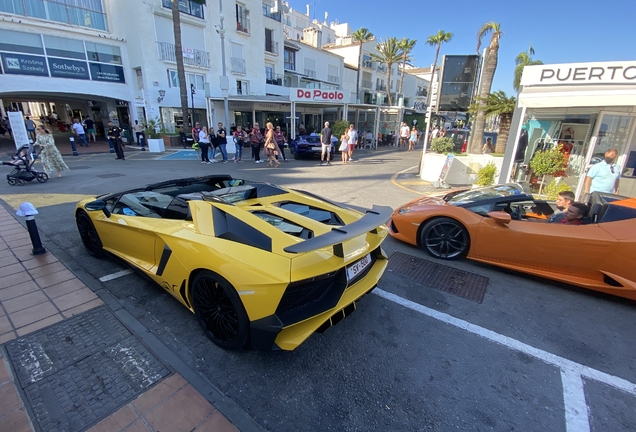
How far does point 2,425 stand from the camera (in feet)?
5.74

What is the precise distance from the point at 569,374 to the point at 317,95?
58.5 feet

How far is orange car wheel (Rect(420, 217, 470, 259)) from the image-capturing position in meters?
4.00

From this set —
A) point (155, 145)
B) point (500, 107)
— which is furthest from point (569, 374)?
point (155, 145)

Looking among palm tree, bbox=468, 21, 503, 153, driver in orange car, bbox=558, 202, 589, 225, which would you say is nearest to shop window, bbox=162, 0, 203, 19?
palm tree, bbox=468, 21, 503, 153

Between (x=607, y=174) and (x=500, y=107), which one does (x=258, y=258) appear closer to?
(x=607, y=174)

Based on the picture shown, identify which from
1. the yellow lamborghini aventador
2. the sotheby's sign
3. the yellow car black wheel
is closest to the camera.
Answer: the yellow lamborghini aventador

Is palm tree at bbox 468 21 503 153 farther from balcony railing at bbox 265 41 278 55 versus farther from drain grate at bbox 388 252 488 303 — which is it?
balcony railing at bbox 265 41 278 55

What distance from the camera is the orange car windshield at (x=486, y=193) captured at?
4.18 metres

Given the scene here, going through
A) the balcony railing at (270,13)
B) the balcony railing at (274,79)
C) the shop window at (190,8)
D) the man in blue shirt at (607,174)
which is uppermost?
the balcony railing at (270,13)

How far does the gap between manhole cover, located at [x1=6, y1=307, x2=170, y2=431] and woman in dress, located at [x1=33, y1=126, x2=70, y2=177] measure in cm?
890

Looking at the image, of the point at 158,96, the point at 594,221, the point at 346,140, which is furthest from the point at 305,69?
the point at 594,221

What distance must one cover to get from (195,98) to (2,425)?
75.2 feet

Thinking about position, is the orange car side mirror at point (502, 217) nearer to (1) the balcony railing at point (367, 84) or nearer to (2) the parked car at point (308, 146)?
(2) the parked car at point (308, 146)

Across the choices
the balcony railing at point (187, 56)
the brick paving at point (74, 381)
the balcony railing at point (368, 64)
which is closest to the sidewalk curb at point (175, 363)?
the brick paving at point (74, 381)
